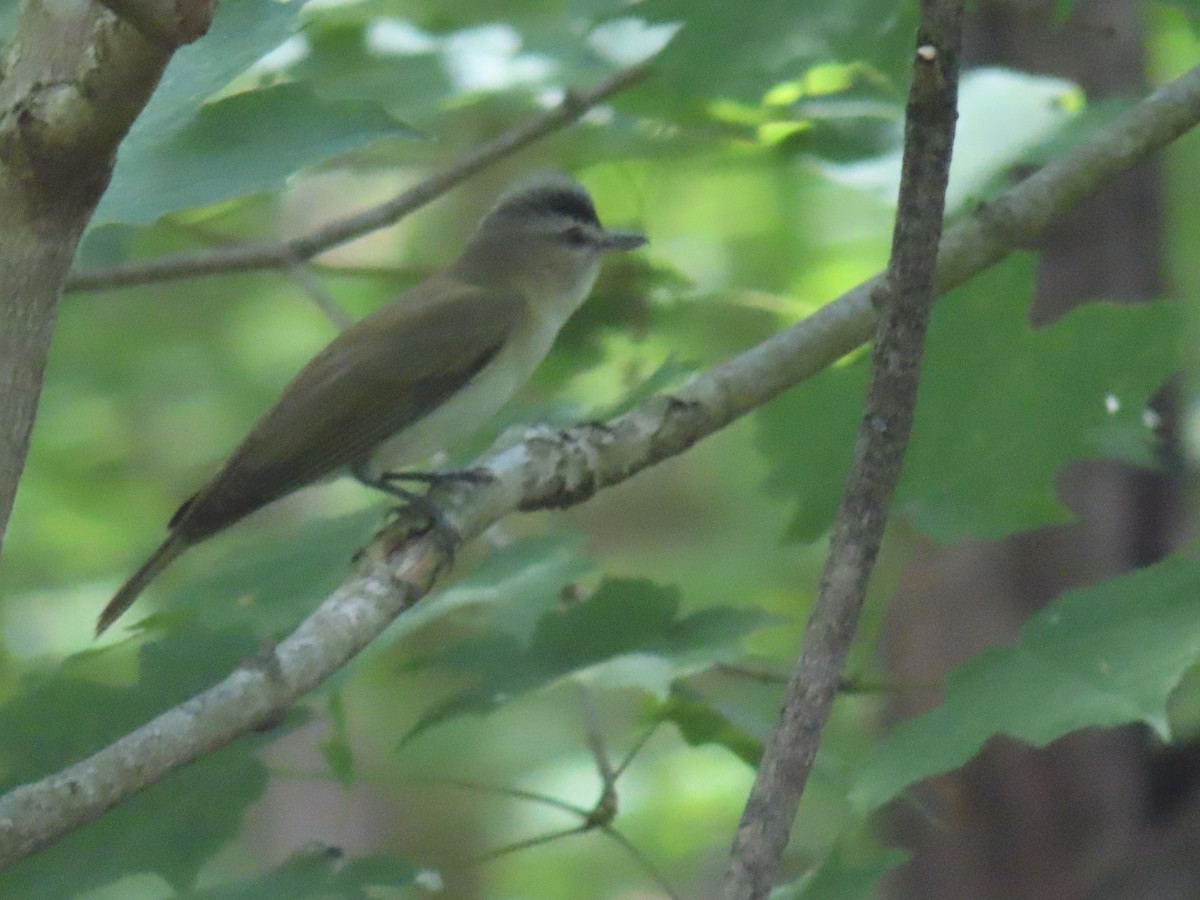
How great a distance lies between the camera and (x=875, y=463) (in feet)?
7.28

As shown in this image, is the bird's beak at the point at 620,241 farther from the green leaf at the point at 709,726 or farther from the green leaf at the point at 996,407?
the green leaf at the point at 709,726

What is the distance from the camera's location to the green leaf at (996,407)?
9.07ft

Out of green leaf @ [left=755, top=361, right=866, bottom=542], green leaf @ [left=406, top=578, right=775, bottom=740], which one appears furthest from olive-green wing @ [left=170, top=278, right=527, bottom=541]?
green leaf @ [left=755, top=361, right=866, bottom=542]

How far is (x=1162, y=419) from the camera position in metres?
4.02

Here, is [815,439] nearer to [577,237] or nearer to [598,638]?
[598,638]

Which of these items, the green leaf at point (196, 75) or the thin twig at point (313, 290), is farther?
the thin twig at point (313, 290)

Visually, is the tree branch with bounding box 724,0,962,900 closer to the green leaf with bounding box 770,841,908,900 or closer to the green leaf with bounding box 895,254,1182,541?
the green leaf with bounding box 770,841,908,900

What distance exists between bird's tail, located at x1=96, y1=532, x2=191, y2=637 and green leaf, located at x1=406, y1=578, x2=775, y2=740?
0.65 m

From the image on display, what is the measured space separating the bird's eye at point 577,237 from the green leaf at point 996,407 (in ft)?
4.82

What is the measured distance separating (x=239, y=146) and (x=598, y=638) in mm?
1024

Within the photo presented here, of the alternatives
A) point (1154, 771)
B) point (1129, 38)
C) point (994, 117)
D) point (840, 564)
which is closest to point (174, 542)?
point (840, 564)

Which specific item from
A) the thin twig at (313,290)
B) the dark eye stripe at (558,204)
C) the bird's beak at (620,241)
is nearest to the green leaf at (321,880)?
the thin twig at (313,290)

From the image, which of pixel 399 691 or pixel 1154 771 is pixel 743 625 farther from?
pixel 399 691

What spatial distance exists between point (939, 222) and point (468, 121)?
8.99 ft
